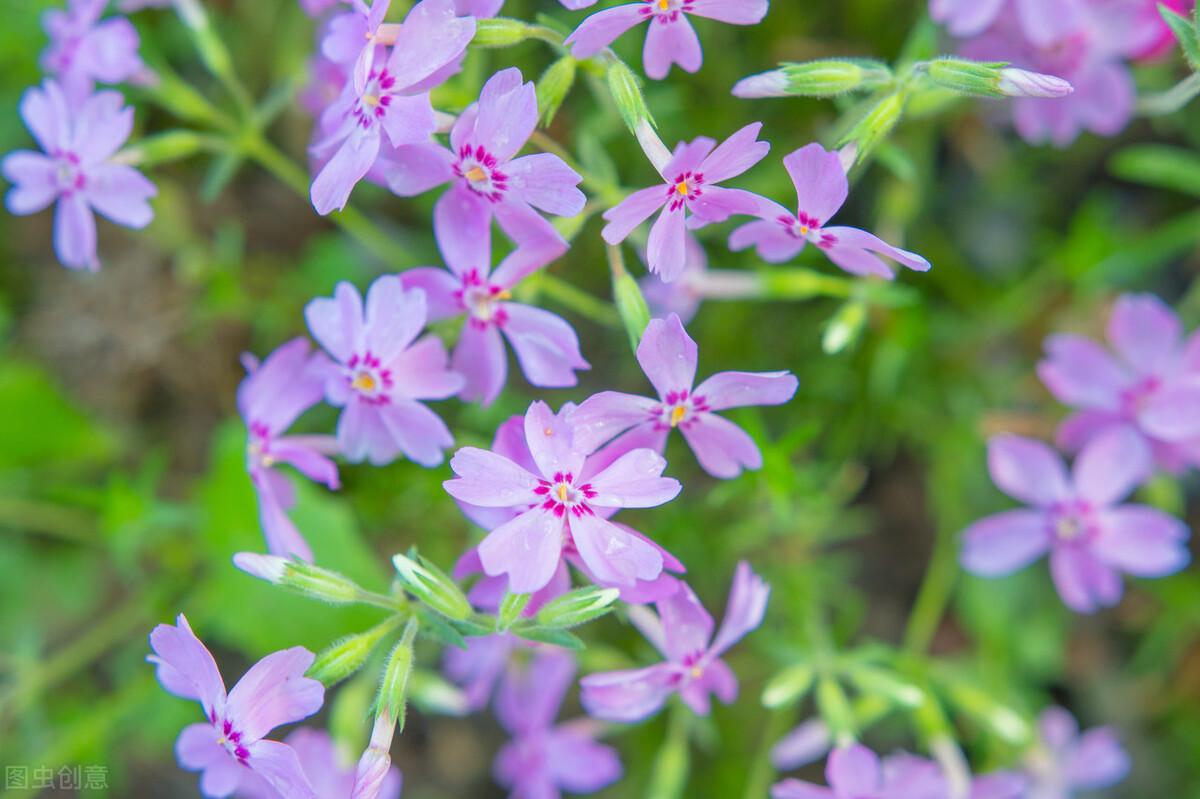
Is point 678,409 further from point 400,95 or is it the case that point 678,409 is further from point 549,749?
point 549,749

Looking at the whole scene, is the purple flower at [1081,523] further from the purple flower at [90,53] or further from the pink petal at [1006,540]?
the purple flower at [90,53]

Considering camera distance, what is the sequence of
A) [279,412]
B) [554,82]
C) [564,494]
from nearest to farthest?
[564,494] < [554,82] < [279,412]

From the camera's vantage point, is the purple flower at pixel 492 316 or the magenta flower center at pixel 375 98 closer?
the magenta flower center at pixel 375 98

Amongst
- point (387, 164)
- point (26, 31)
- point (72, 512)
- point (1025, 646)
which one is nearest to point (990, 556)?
point (1025, 646)

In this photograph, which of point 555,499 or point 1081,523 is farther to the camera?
point 1081,523

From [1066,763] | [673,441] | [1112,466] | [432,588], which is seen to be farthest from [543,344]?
[1066,763]

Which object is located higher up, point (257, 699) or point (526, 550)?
point (526, 550)

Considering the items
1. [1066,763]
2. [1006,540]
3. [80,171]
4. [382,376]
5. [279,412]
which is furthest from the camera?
[1066,763]

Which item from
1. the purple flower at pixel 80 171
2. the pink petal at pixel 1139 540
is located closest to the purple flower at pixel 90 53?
the purple flower at pixel 80 171
